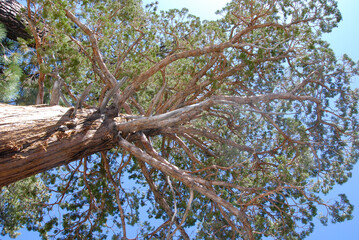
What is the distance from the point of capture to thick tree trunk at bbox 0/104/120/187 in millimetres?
2859

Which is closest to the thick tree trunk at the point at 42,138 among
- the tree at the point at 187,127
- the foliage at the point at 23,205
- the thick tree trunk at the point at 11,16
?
the tree at the point at 187,127

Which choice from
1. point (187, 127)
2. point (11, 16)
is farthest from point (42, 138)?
point (11, 16)

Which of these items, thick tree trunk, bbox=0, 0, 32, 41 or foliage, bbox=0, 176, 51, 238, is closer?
foliage, bbox=0, 176, 51, 238

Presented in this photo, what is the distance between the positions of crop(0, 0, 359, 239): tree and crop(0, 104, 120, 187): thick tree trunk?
12mm

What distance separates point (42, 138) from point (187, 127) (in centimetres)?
253

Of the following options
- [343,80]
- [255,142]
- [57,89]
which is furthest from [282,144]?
[57,89]

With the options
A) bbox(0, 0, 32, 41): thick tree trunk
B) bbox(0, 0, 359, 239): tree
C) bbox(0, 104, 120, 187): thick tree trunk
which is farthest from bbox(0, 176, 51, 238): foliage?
bbox(0, 0, 32, 41): thick tree trunk

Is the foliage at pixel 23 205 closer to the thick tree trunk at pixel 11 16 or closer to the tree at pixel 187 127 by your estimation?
the tree at pixel 187 127

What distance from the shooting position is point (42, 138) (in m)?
3.11

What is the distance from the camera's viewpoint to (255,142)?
582 centimetres

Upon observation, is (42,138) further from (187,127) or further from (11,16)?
(11,16)

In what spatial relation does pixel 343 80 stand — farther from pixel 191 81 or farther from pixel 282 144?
pixel 191 81

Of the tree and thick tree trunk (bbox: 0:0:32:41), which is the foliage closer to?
the tree

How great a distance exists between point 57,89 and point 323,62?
4.26m
